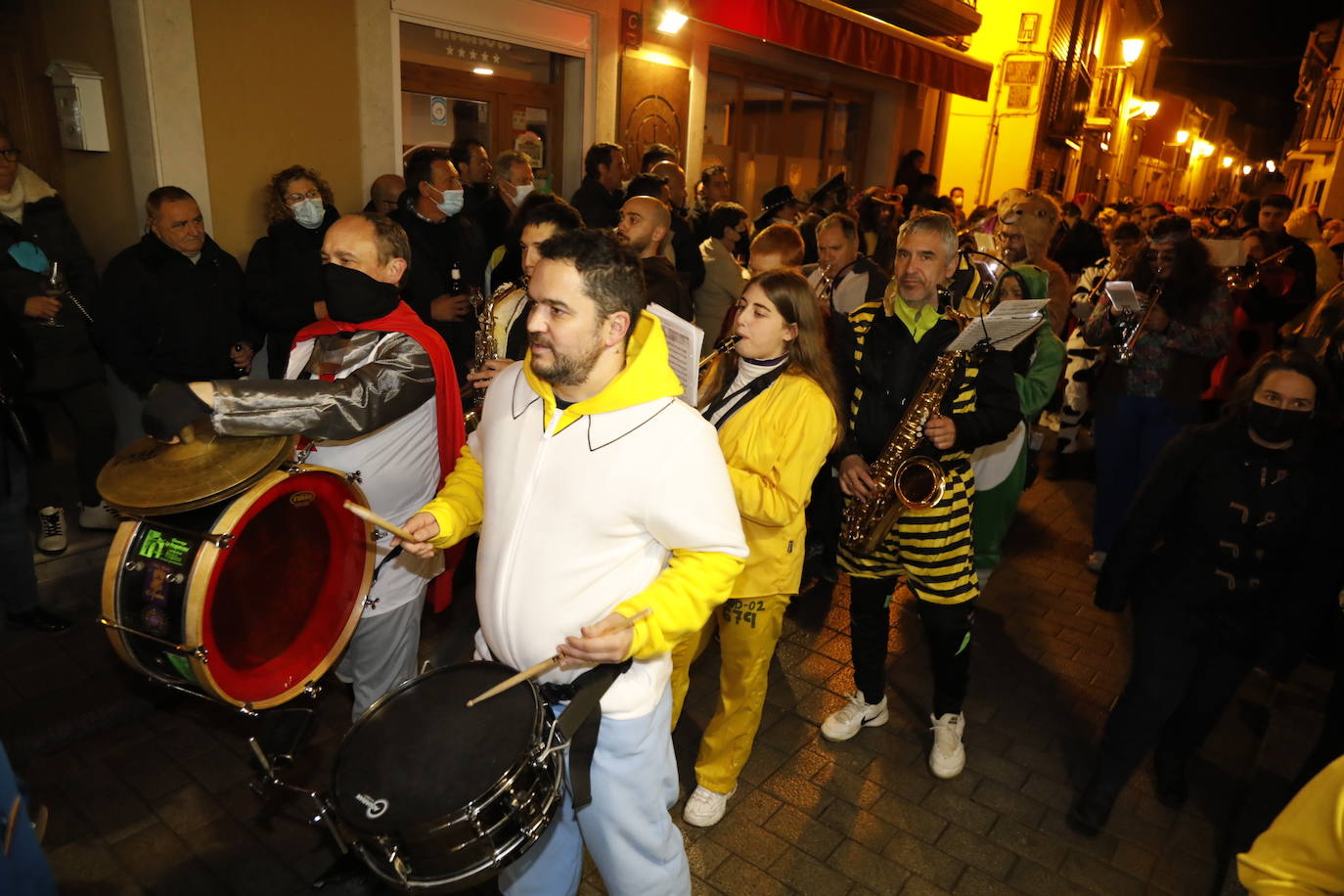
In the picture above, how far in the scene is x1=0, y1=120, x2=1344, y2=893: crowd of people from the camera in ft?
7.05

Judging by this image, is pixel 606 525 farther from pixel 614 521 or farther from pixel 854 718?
pixel 854 718

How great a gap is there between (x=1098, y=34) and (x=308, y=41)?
23.4m

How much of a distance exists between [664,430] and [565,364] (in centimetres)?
29

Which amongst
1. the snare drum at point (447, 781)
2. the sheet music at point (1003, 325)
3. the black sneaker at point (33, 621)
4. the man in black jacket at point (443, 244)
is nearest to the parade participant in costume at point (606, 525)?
the snare drum at point (447, 781)

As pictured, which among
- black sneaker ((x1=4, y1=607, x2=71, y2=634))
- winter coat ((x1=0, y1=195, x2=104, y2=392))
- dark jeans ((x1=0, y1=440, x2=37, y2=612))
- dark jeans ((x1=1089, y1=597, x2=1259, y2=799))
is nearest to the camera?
dark jeans ((x1=1089, y1=597, x2=1259, y2=799))

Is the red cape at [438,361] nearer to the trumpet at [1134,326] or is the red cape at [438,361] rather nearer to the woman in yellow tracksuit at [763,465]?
the woman in yellow tracksuit at [763,465]

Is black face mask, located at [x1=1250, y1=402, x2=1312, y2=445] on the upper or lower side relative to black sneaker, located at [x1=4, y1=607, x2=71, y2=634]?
upper

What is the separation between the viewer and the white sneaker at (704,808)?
3271 mm

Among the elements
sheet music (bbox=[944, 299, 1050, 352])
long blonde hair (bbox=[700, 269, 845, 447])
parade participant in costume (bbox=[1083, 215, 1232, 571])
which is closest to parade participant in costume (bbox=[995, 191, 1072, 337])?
parade participant in costume (bbox=[1083, 215, 1232, 571])

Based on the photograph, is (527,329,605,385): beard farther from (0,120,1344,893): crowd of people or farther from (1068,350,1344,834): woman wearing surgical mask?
(1068,350,1344,834): woman wearing surgical mask

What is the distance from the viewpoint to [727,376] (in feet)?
10.9

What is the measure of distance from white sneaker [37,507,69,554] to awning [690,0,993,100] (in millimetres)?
6515

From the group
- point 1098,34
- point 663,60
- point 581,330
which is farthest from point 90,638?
point 1098,34

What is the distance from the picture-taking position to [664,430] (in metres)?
2.11
